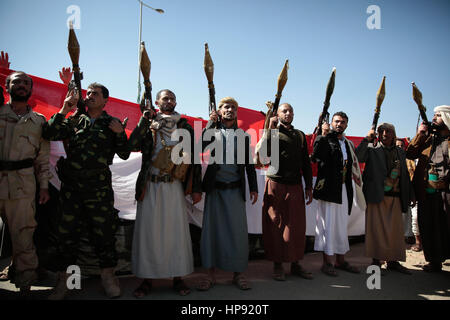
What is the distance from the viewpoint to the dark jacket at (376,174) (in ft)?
13.2

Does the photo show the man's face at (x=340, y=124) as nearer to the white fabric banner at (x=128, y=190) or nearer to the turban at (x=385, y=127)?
the turban at (x=385, y=127)

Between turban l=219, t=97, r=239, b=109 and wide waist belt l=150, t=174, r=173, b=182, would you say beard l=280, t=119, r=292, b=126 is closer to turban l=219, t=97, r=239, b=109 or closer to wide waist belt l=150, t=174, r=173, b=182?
turban l=219, t=97, r=239, b=109

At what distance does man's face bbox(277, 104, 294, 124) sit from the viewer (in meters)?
3.82

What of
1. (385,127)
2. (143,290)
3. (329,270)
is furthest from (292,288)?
(385,127)

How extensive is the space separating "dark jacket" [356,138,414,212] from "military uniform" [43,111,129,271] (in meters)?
3.35

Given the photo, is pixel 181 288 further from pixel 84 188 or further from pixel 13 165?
pixel 13 165

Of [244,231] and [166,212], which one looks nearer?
[166,212]

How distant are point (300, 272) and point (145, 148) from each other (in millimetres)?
2543

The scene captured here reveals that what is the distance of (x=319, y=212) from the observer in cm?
397

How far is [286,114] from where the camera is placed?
3.82 metres

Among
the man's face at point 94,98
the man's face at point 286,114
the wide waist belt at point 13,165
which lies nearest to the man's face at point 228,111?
the man's face at point 286,114
